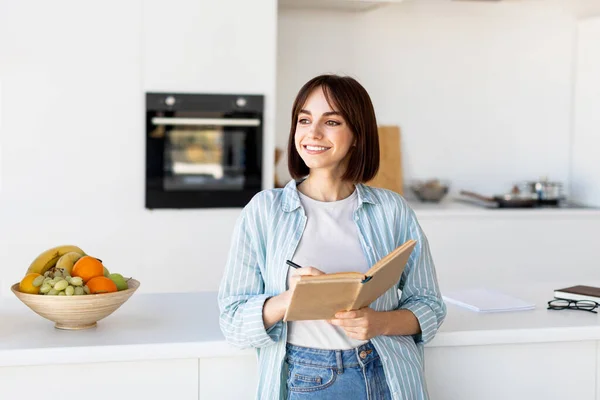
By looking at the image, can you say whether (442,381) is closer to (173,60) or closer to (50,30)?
(173,60)

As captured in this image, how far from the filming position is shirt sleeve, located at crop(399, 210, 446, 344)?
1894 mm

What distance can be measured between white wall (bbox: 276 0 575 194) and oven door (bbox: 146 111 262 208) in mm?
660

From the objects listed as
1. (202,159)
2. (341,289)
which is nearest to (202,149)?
(202,159)

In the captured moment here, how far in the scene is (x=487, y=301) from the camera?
2.34 m

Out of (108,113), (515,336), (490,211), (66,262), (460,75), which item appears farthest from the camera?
(460,75)

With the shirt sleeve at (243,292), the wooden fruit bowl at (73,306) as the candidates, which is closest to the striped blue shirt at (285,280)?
the shirt sleeve at (243,292)

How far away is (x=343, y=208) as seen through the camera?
1.90m

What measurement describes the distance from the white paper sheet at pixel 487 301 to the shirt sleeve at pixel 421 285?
373 millimetres

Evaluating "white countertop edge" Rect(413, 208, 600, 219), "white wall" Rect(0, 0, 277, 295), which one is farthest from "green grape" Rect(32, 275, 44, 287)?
"white countertop edge" Rect(413, 208, 600, 219)

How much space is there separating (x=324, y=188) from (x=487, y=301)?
692 millimetres

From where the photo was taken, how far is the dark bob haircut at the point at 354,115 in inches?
72.5

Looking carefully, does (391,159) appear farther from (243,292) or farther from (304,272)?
(304,272)

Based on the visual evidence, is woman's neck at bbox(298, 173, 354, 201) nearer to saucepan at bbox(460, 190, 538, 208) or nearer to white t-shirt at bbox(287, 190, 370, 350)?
white t-shirt at bbox(287, 190, 370, 350)

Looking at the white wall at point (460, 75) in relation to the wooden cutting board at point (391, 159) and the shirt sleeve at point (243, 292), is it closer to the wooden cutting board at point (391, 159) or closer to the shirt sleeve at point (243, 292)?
the wooden cutting board at point (391, 159)
